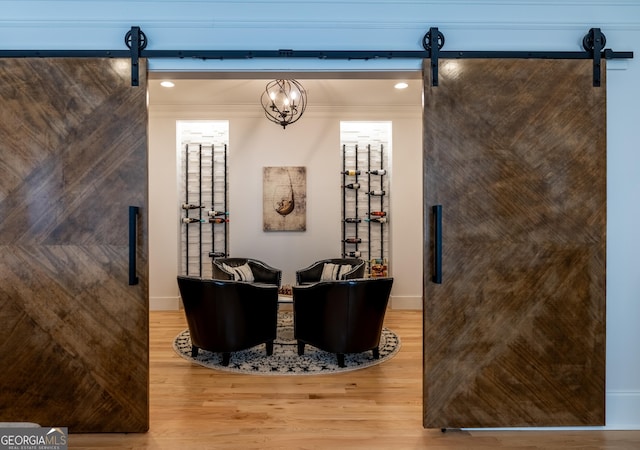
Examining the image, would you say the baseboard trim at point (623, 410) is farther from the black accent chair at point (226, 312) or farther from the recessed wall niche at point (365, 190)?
the recessed wall niche at point (365, 190)

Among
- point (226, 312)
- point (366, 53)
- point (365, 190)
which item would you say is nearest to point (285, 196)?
point (365, 190)

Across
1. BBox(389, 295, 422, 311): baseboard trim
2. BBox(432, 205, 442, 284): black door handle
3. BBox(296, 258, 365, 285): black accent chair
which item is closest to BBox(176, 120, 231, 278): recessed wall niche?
BBox(296, 258, 365, 285): black accent chair

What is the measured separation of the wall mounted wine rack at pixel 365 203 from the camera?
223 inches

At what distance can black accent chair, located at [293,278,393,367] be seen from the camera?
10.6 ft

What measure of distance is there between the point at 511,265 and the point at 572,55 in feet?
4.32

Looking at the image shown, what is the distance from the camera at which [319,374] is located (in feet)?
10.5

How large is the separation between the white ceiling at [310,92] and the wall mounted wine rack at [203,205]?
2.44 feet

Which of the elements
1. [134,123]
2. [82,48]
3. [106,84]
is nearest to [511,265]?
[134,123]

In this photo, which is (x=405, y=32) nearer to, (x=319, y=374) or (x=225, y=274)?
(x=319, y=374)

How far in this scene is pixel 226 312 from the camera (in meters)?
3.25

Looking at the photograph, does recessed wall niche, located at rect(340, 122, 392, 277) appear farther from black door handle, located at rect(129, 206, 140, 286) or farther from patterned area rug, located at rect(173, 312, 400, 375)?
black door handle, located at rect(129, 206, 140, 286)

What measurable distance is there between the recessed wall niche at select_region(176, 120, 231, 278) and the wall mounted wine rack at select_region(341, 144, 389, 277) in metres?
1.80

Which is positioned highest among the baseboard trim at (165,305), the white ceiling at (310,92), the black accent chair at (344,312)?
the white ceiling at (310,92)

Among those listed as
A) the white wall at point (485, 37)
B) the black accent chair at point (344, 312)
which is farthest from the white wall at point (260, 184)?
the white wall at point (485, 37)
